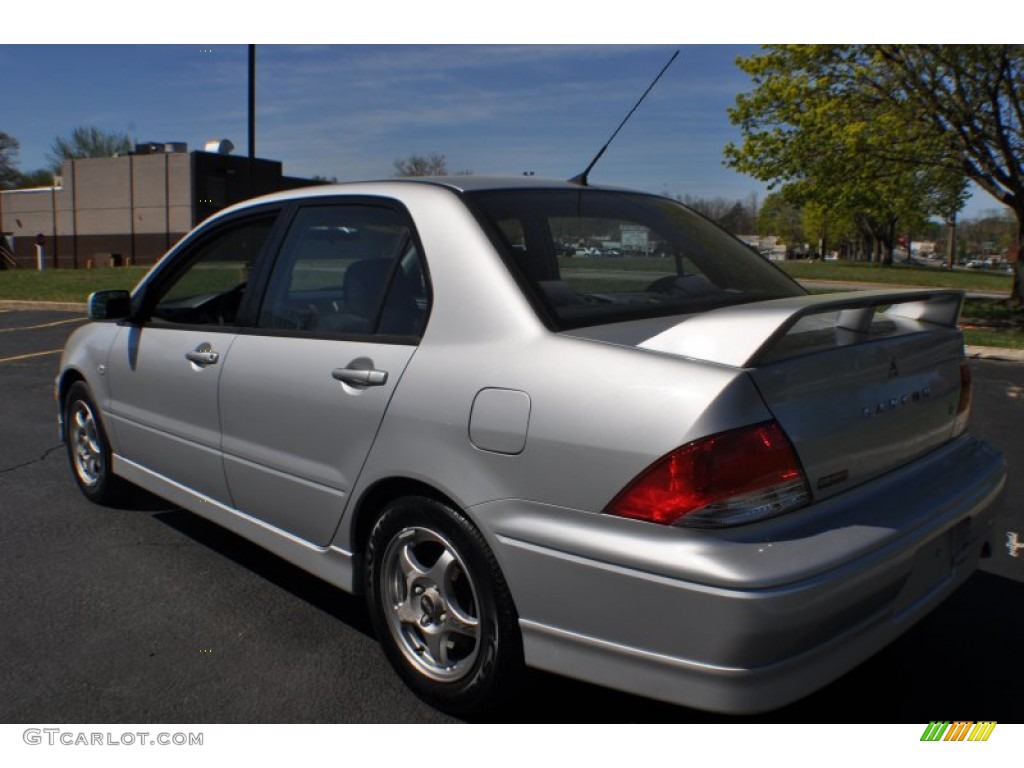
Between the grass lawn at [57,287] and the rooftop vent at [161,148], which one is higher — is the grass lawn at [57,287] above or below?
below

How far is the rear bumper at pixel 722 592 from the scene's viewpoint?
2125 mm

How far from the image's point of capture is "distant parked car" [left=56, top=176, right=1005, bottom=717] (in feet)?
7.21

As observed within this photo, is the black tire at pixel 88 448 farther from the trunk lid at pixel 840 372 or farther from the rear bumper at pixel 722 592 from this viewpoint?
the trunk lid at pixel 840 372

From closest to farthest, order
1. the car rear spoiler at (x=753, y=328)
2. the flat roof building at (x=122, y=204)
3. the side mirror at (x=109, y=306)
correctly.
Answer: the car rear spoiler at (x=753, y=328) < the side mirror at (x=109, y=306) < the flat roof building at (x=122, y=204)

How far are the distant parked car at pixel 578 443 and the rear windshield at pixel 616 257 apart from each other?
15 mm

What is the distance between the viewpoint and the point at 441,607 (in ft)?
9.12

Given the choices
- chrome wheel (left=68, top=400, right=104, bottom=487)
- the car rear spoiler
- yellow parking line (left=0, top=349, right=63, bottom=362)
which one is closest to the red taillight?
the car rear spoiler

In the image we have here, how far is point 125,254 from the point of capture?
5759cm

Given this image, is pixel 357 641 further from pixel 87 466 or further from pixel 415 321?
pixel 87 466

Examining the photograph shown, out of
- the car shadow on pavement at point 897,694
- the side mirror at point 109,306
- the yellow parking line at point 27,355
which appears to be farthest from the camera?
the yellow parking line at point 27,355

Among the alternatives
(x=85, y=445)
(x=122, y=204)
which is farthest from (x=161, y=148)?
(x=85, y=445)

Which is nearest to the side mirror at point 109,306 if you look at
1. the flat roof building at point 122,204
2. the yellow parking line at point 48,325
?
the yellow parking line at point 48,325

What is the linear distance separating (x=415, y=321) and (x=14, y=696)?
5.82 ft

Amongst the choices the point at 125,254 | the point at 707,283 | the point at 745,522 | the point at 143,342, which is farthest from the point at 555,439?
the point at 125,254
